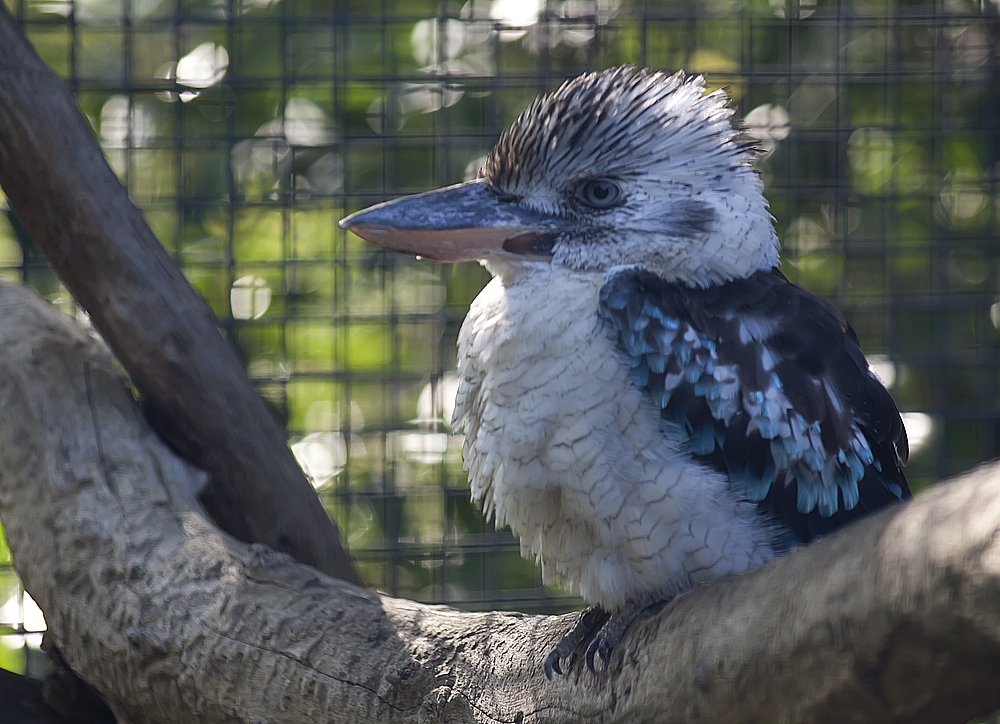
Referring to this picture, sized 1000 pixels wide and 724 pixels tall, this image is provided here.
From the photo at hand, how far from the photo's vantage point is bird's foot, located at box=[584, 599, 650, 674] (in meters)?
0.94

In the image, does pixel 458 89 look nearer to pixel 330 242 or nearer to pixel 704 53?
pixel 330 242

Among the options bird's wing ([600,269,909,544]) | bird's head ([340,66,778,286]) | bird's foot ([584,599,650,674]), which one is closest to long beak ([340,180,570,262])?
bird's head ([340,66,778,286])

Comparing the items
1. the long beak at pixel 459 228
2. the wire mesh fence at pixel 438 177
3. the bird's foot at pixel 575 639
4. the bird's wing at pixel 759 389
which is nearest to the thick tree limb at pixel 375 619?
the bird's foot at pixel 575 639

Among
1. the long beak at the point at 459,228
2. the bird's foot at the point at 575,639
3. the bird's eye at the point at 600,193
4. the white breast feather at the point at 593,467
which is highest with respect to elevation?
the bird's eye at the point at 600,193

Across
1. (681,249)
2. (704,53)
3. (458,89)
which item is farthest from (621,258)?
(704,53)

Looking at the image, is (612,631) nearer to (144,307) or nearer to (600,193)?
(600,193)

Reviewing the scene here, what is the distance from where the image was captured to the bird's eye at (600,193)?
114 centimetres

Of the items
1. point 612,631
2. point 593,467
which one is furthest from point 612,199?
point 612,631

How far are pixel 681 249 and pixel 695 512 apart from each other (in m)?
0.31

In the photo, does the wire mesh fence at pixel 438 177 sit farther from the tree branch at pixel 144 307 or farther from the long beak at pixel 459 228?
the long beak at pixel 459 228

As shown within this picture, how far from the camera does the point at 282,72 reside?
7.50 feet

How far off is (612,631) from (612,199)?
1.65 feet

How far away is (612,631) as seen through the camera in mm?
994

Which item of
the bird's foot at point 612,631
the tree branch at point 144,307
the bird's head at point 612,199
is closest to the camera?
the bird's foot at point 612,631
